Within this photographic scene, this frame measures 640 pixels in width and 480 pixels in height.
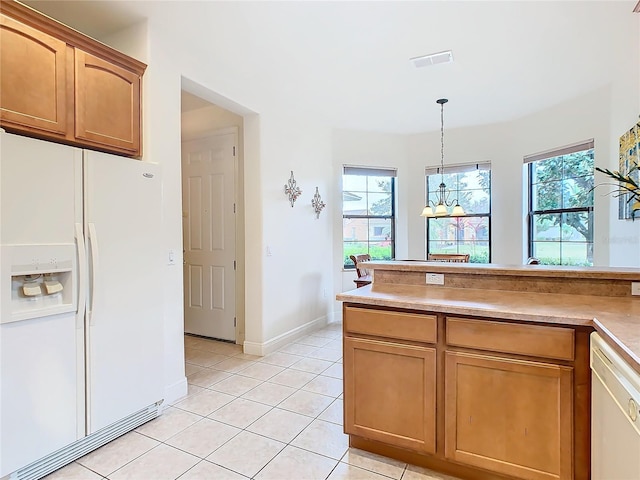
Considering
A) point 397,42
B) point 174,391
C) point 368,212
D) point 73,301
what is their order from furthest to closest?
point 368,212
point 397,42
point 174,391
point 73,301

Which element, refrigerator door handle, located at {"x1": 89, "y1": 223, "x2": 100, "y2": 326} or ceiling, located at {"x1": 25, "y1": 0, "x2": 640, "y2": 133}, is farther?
ceiling, located at {"x1": 25, "y1": 0, "x2": 640, "y2": 133}

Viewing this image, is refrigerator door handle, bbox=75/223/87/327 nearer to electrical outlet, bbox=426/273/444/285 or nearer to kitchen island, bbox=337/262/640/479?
kitchen island, bbox=337/262/640/479

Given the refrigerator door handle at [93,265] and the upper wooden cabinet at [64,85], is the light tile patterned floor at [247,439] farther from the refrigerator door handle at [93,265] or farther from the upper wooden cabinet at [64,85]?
the upper wooden cabinet at [64,85]

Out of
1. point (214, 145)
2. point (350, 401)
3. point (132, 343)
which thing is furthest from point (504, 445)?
point (214, 145)

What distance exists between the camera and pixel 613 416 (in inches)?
48.9

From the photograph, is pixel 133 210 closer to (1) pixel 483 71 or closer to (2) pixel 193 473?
(2) pixel 193 473

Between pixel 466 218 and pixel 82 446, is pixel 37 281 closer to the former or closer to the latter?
pixel 82 446

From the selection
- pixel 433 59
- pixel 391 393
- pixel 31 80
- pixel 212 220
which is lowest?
pixel 391 393

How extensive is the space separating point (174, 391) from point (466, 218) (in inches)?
178

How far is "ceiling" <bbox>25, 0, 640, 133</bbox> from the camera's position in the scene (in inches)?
92.2

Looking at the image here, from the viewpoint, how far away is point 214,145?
4.06 meters

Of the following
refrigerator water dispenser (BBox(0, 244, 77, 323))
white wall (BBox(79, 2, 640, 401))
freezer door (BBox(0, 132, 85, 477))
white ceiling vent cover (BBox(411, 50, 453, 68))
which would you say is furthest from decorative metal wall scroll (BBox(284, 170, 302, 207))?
refrigerator water dispenser (BBox(0, 244, 77, 323))

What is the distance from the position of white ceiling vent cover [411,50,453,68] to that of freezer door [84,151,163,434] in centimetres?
239

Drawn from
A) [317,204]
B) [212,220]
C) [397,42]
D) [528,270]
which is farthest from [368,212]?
[528,270]
